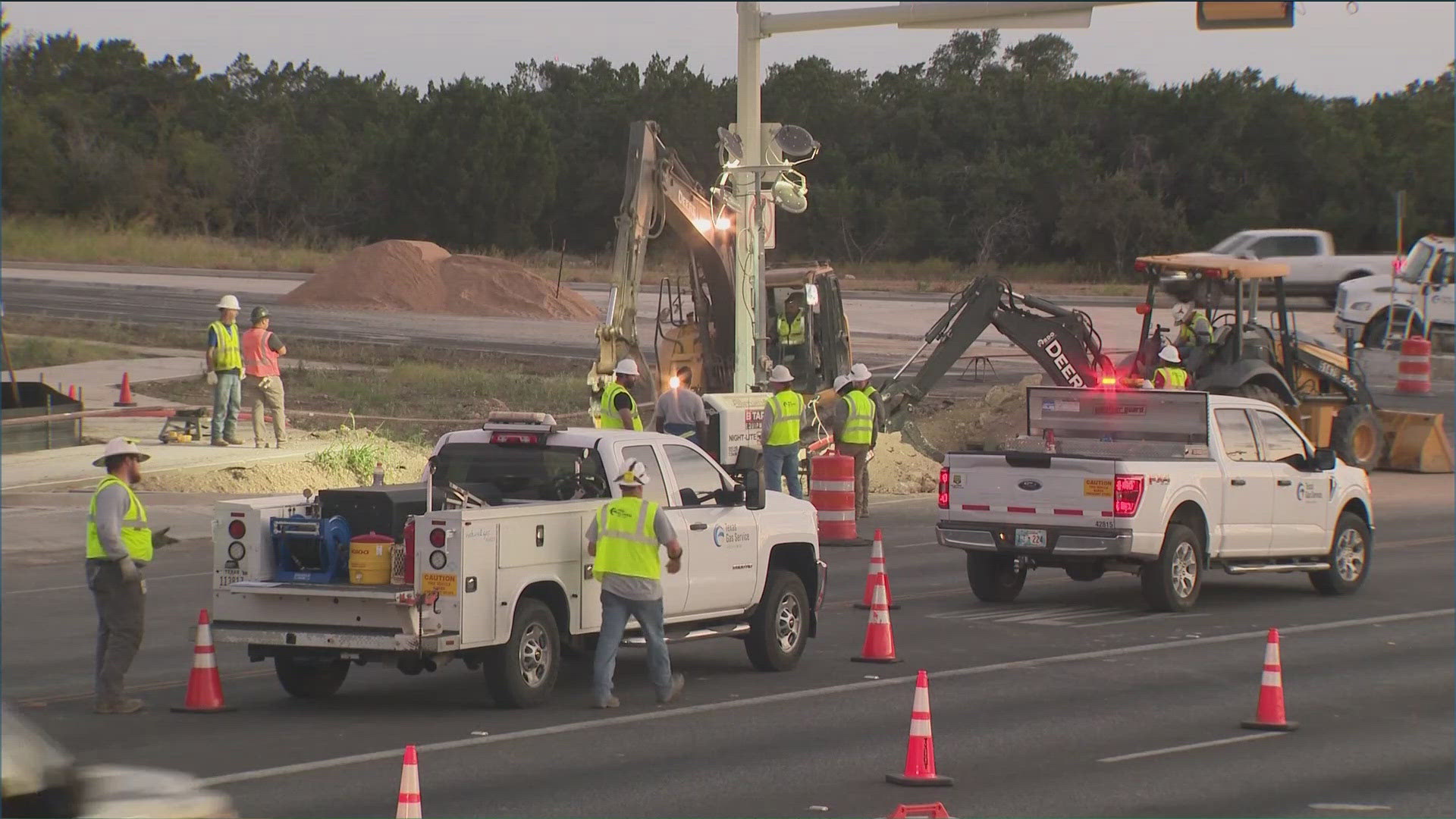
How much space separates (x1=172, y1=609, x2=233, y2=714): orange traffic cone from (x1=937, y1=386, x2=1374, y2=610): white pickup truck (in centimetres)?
769

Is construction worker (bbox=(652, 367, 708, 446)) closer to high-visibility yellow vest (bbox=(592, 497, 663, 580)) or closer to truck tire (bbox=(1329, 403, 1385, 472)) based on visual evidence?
high-visibility yellow vest (bbox=(592, 497, 663, 580))

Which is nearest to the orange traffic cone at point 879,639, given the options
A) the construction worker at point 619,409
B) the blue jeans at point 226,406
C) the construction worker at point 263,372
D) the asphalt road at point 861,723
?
the asphalt road at point 861,723

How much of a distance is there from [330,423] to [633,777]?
20.1 m

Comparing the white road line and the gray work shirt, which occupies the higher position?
the gray work shirt

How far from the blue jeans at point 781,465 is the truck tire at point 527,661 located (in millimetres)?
9823

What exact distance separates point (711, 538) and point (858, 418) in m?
9.68

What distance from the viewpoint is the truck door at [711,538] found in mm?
14047

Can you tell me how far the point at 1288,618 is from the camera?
1819 centimetres

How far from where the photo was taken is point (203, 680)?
12.8 metres

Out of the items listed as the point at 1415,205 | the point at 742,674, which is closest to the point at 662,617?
the point at 742,674

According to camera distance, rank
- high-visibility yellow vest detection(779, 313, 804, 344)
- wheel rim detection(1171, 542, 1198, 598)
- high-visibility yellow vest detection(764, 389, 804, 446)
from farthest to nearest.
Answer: high-visibility yellow vest detection(779, 313, 804, 344)
high-visibility yellow vest detection(764, 389, 804, 446)
wheel rim detection(1171, 542, 1198, 598)

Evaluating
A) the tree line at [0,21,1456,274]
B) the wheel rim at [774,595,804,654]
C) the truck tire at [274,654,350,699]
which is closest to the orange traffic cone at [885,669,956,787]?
the wheel rim at [774,595,804,654]

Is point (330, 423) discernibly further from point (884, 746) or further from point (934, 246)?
point (934, 246)

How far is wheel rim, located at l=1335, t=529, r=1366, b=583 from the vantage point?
1966 centimetres
